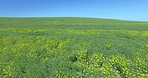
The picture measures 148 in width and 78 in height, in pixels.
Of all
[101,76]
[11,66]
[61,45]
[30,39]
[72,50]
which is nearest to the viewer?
[101,76]

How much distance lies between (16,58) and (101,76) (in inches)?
233

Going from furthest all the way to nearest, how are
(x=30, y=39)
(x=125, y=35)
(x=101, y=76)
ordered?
(x=125, y=35), (x=30, y=39), (x=101, y=76)

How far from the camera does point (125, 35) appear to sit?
1716 cm

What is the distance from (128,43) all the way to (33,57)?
7348mm

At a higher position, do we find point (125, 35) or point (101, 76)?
point (125, 35)

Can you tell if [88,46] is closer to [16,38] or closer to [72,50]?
[72,50]

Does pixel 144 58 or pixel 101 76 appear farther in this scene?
pixel 144 58

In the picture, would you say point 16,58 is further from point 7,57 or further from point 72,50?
point 72,50

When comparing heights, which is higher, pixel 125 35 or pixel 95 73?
pixel 125 35

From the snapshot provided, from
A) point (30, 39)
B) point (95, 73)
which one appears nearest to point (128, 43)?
point (95, 73)

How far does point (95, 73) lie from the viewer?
9.37m

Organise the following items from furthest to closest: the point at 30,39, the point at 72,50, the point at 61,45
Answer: the point at 30,39 < the point at 61,45 < the point at 72,50

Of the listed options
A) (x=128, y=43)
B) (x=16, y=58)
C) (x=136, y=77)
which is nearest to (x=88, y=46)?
(x=128, y=43)

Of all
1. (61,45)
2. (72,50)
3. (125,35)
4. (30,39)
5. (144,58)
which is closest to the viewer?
(144,58)
